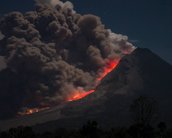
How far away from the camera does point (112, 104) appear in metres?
169

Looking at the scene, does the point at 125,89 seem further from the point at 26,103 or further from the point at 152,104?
the point at 152,104

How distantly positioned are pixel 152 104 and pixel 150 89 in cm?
12185

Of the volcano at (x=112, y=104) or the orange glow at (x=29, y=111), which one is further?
the orange glow at (x=29, y=111)

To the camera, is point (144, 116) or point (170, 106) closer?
point (144, 116)

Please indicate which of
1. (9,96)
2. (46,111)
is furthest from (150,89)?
(9,96)

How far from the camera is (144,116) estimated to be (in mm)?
64938

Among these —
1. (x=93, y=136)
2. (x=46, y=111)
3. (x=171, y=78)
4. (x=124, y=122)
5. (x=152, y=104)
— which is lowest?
Answer: (x=93, y=136)

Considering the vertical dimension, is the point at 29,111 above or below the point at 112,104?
above

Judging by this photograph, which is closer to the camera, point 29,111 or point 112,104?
point 112,104

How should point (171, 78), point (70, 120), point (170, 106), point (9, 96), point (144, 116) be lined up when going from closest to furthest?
point (144, 116), point (70, 120), point (170, 106), point (9, 96), point (171, 78)

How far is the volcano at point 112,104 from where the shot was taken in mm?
149875

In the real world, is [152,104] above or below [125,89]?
below

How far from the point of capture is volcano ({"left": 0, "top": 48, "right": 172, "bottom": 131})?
150m

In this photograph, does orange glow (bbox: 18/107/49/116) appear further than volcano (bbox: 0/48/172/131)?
Yes
